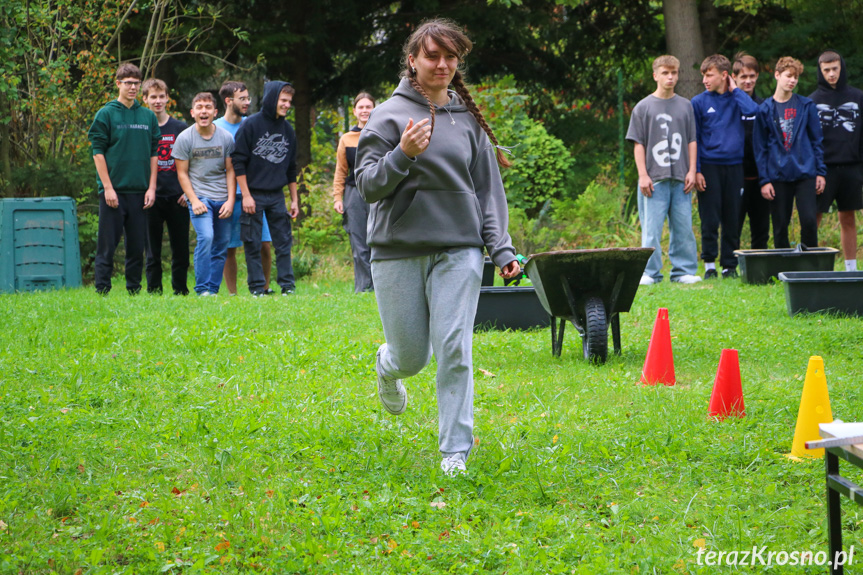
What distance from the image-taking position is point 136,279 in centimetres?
1027

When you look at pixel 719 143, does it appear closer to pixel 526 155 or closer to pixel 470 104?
pixel 526 155

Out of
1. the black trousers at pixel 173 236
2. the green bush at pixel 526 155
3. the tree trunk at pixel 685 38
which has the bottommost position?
the black trousers at pixel 173 236

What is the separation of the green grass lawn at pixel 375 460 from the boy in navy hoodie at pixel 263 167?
10.5 ft

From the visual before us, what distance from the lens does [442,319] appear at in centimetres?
398

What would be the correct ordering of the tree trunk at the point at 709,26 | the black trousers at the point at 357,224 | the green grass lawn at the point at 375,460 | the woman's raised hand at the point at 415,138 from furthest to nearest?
the tree trunk at the point at 709,26, the black trousers at the point at 357,224, the woman's raised hand at the point at 415,138, the green grass lawn at the point at 375,460

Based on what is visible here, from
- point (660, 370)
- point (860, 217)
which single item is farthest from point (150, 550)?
point (860, 217)

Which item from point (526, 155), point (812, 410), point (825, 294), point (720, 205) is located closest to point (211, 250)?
point (720, 205)

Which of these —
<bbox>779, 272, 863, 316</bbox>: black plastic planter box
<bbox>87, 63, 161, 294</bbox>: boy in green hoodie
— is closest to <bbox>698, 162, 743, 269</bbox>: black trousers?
<bbox>779, 272, 863, 316</bbox>: black plastic planter box

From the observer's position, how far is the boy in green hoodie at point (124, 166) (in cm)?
981

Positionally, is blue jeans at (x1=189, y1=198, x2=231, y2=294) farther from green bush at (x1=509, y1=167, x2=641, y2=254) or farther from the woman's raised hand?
the woman's raised hand

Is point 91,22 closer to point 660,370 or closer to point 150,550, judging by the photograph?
point 660,370

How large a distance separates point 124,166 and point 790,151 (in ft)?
23.9

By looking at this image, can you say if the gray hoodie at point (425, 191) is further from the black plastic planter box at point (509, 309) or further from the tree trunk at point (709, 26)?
the tree trunk at point (709, 26)

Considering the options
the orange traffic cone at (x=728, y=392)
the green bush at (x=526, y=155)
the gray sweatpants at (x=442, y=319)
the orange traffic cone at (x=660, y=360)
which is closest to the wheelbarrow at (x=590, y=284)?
the orange traffic cone at (x=660, y=360)
